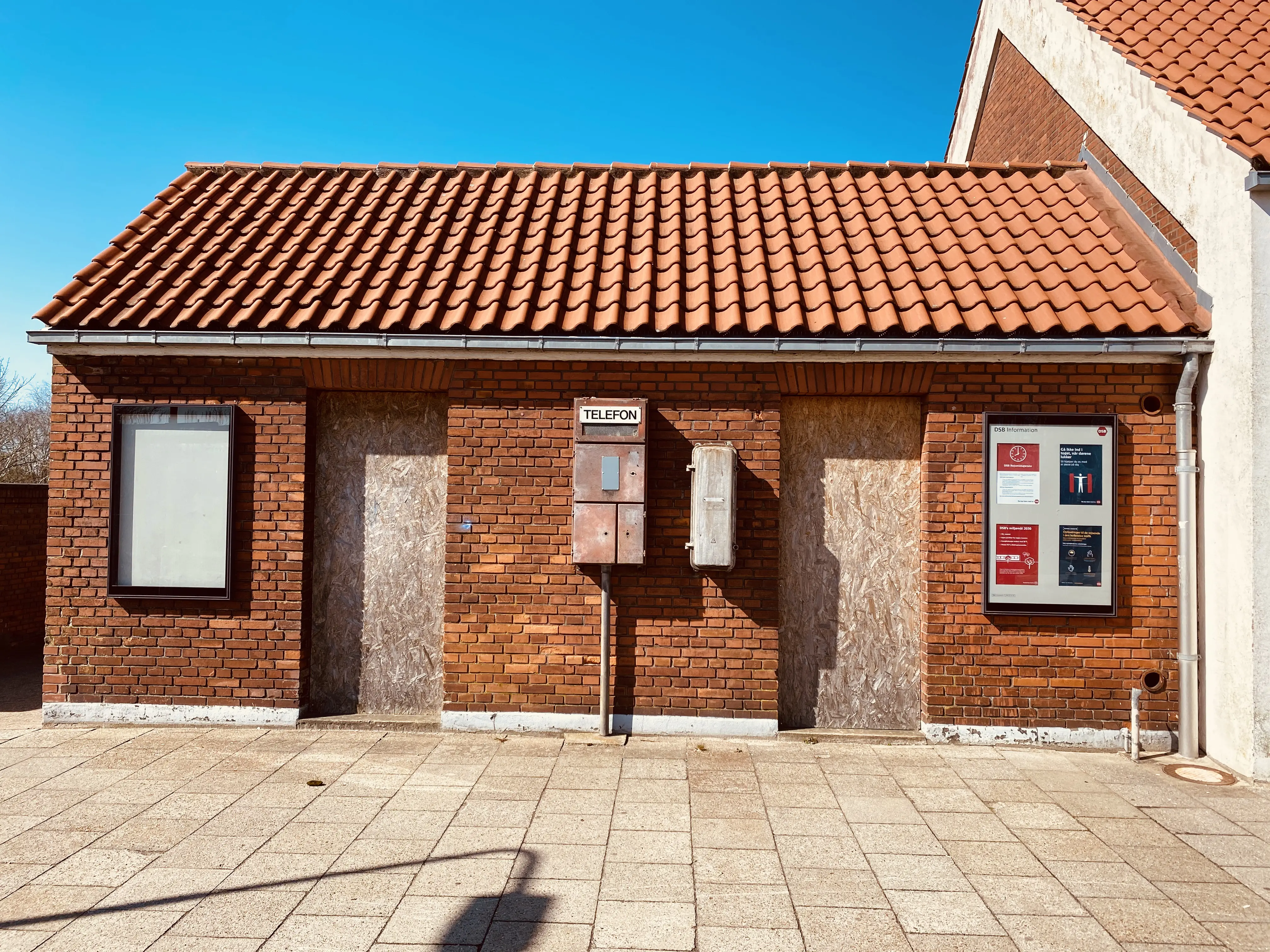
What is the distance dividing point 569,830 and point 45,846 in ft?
9.46

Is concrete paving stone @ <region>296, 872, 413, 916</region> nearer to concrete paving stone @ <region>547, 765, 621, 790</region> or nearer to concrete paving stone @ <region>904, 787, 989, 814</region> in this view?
concrete paving stone @ <region>547, 765, 621, 790</region>

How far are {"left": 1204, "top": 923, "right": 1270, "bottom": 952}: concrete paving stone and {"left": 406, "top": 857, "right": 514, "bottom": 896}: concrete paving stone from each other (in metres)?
3.10

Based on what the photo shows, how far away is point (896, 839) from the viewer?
4.64m

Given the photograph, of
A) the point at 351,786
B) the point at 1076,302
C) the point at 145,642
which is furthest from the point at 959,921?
the point at 145,642

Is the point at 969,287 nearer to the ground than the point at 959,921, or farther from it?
farther from it

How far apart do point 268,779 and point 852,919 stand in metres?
3.89

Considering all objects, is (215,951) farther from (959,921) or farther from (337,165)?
(337,165)

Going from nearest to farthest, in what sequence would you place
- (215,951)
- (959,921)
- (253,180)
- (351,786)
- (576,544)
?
(215,951)
(959,921)
(351,786)
(576,544)
(253,180)

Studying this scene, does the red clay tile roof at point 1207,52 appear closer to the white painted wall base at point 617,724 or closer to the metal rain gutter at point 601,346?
the metal rain gutter at point 601,346

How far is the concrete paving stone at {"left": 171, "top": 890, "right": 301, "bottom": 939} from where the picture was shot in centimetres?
359

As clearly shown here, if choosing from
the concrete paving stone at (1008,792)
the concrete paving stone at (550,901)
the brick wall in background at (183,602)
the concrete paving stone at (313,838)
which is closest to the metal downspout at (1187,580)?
the concrete paving stone at (1008,792)

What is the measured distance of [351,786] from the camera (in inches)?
210

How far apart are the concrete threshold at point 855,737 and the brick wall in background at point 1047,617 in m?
0.22

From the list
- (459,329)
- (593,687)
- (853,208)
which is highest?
(853,208)
